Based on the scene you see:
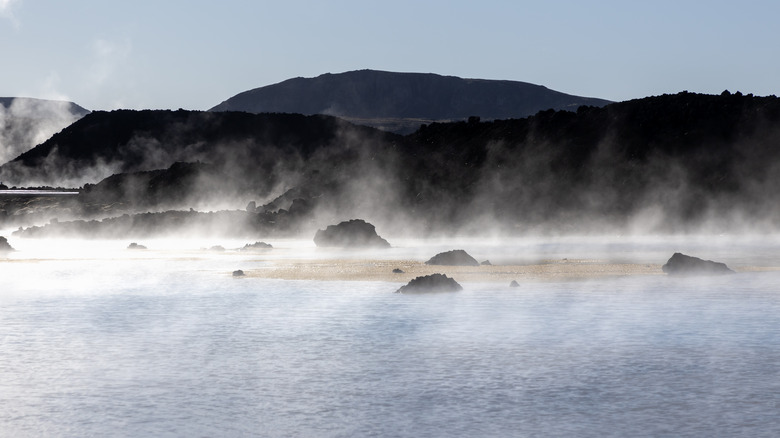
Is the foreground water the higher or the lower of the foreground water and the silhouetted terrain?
the lower

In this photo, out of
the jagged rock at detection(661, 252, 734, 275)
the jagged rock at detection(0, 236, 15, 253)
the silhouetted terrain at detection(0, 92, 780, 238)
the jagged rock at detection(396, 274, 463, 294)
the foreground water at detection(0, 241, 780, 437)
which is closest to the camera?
the foreground water at detection(0, 241, 780, 437)

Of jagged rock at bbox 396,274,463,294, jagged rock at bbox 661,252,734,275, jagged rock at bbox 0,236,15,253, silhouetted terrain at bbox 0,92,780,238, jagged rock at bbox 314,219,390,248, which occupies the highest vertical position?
silhouetted terrain at bbox 0,92,780,238

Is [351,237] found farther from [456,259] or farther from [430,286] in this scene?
[430,286]

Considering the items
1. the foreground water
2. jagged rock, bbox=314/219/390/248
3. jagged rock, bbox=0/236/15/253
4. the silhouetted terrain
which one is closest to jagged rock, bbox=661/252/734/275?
the foreground water

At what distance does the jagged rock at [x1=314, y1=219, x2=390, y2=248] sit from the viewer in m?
81.1

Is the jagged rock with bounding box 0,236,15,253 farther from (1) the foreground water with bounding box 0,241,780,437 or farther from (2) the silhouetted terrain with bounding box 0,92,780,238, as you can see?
(1) the foreground water with bounding box 0,241,780,437

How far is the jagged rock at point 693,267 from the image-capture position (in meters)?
48.9

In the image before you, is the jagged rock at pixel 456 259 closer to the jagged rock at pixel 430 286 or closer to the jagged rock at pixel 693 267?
the jagged rock at pixel 693 267

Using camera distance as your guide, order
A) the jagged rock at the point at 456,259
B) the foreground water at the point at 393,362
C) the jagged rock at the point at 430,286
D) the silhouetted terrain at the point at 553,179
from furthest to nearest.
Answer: the silhouetted terrain at the point at 553,179, the jagged rock at the point at 456,259, the jagged rock at the point at 430,286, the foreground water at the point at 393,362

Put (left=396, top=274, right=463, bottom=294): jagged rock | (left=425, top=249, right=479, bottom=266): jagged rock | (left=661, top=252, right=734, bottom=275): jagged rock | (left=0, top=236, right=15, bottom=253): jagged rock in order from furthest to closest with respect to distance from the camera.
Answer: (left=0, top=236, right=15, bottom=253): jagged rock < (left=425, top=249, right=479, bottom=266): jagged rock < (left=661, top=252, right=734, bottom=275): jagged rock < (left=396, top=274, right=463, bottom=294): jagged rock

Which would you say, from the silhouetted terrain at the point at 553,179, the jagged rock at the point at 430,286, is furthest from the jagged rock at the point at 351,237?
the jagged rock at the point at 430,286

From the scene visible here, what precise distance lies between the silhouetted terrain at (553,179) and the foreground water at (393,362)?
74997 millimetres

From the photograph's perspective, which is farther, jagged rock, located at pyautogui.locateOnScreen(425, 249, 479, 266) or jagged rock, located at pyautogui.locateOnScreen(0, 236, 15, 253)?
jagged rock, located at pyautogui.locateOnScreen(0, 236, 15, 253)

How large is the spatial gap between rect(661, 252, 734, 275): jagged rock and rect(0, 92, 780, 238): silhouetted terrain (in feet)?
208
